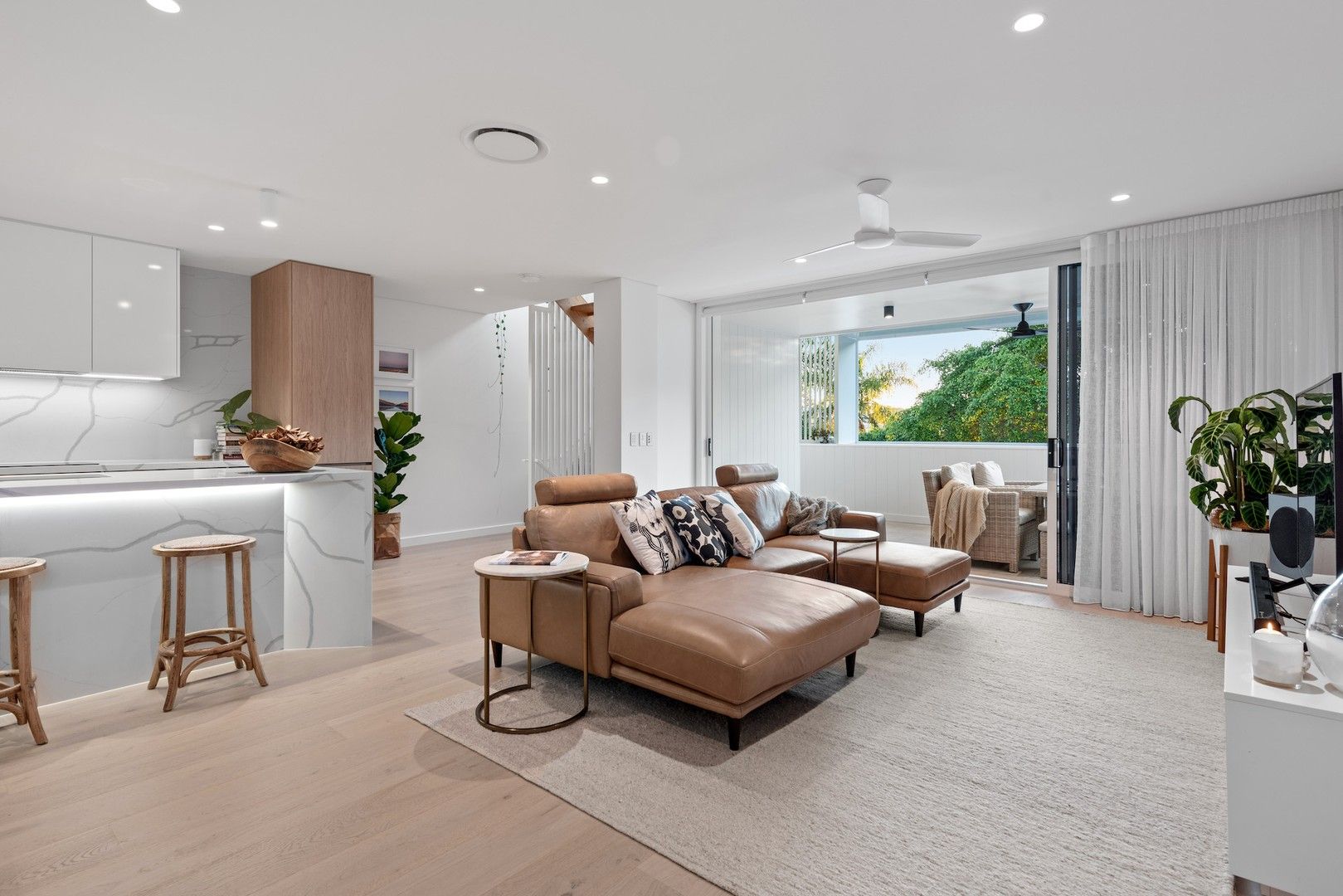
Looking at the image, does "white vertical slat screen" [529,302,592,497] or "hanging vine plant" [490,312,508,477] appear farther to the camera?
"hanging vine plant" [490,312,508,477]

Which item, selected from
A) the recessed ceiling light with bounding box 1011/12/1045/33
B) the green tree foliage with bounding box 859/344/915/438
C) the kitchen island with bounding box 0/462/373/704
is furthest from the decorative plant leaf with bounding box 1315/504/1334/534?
the green tree foliage with bounding box 859/344/915/438

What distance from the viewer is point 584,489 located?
3443mm

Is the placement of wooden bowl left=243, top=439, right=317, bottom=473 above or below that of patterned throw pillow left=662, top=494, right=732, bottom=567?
above

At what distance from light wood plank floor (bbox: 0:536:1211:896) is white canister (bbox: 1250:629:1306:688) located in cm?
148

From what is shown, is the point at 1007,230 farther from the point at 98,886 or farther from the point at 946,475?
the point at 98,886

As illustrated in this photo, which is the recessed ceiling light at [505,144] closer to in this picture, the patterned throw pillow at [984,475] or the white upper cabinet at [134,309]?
the white upper cabinet at [134,309]

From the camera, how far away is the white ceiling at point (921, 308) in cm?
607

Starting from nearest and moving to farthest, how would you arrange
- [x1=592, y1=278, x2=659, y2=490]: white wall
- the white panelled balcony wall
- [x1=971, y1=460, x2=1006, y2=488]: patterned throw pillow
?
[x1=592, y1=278, x2=659, y2=490]: white wall
[x1=971, y1=460, x2=1006, y2=488]: patterned throw pillow
the white panelled balcony wall

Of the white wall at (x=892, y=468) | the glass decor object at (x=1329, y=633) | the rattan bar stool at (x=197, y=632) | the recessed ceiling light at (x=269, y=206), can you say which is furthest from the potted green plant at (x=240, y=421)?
the glass decor object at (x=1329, y=633)

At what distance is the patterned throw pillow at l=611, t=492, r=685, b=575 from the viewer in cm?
331

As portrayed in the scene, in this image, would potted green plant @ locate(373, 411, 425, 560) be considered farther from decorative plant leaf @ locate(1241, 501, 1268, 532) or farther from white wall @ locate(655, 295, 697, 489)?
decorative plant leaf @ locate(1241, 501, 1268, 532)

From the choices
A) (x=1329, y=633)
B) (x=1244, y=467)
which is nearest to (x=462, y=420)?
(x=1244, y=467)

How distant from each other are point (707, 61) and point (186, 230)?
379 centimetres

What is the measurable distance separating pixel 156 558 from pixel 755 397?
534cm
